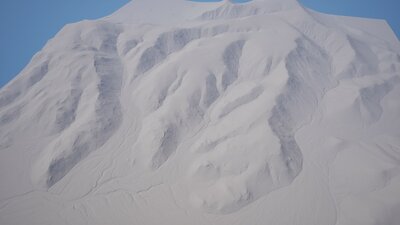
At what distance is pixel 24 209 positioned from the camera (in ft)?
96.1

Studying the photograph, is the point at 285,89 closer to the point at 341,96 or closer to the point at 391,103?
the point at 341,96

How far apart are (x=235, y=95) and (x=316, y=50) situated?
69.2 feet

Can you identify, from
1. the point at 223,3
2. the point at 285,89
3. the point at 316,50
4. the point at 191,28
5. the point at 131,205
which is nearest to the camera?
the point at 131,205

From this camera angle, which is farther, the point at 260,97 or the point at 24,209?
the point at 260,97

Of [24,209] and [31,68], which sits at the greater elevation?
[31,68]

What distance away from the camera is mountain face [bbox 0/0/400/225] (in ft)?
92.4

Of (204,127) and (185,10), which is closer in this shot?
(204,127)

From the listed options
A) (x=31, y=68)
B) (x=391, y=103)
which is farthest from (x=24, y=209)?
(x=391, y=103)

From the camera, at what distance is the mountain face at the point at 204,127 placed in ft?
92.4

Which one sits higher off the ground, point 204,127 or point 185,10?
point 185,10

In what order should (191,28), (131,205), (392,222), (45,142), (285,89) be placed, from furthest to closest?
(191,28)
(285,89)
(45,142)
(131,205)
(392,222)

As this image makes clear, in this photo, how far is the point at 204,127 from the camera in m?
37.7

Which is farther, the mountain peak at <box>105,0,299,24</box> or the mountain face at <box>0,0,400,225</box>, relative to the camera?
the mountain peak at <box>105,0,299,24</box>

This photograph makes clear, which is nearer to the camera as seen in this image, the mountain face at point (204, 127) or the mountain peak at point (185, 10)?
the mountain face at point (204, 127)
